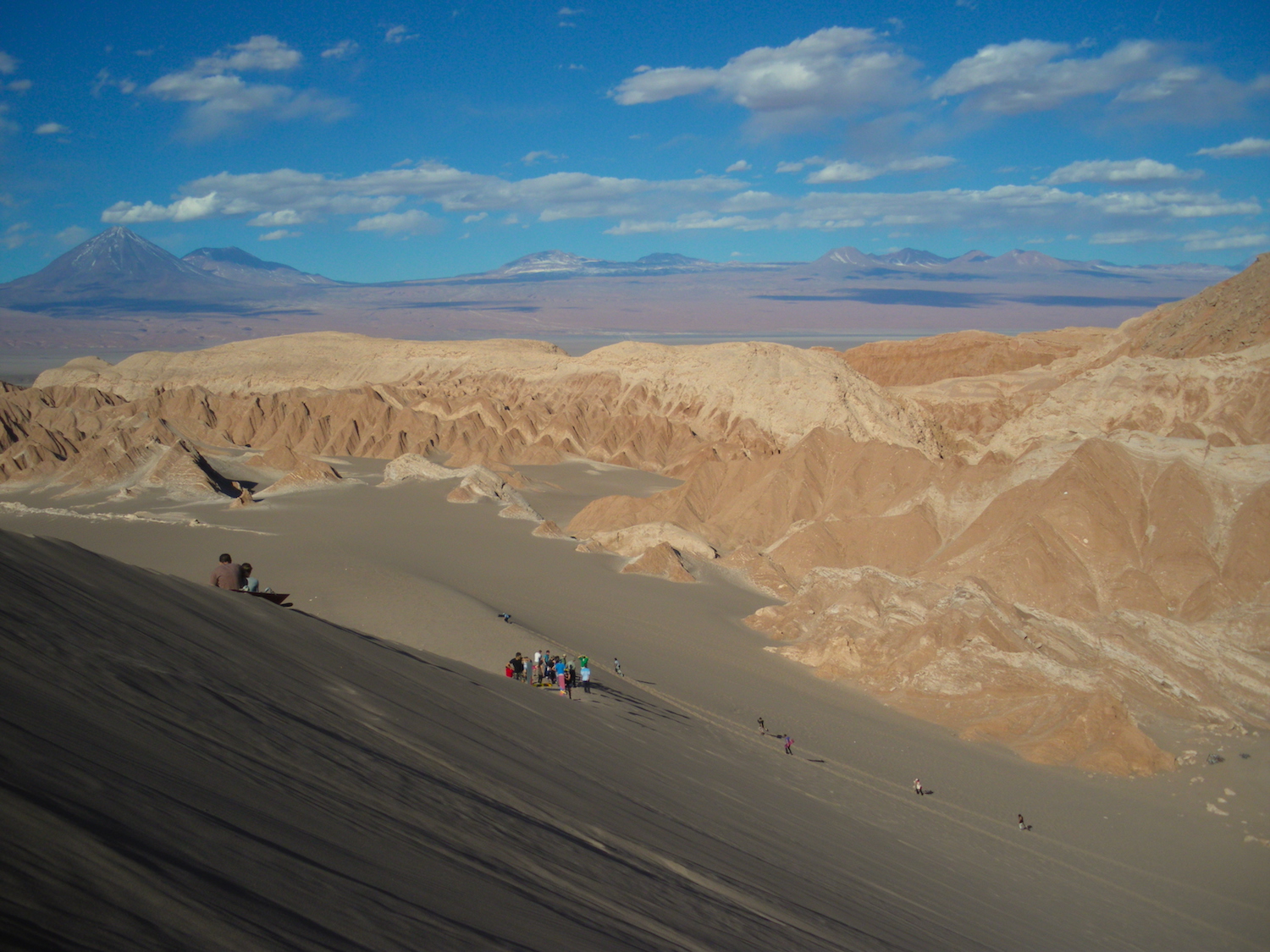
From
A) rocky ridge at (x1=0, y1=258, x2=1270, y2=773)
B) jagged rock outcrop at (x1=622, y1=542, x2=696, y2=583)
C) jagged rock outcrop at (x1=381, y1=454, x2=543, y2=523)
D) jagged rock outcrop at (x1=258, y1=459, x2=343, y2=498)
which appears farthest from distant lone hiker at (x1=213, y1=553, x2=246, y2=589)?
jagged rock outcrop at (x1=258, y1=459, x2=343, y2=498)

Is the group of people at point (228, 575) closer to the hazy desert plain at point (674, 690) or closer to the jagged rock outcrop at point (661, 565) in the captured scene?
the hazy desert plain at point (674, 690)

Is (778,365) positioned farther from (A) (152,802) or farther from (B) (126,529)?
(A) (152,802)

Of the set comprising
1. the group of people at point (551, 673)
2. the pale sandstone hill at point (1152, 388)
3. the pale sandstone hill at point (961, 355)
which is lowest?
the group of people at point (551, 673)

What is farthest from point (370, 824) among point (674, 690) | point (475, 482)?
point (475, 482)

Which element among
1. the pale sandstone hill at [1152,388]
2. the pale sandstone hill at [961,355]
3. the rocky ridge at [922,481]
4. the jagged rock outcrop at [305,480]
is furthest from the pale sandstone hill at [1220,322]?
the jagged rock outcrop at [305,480]

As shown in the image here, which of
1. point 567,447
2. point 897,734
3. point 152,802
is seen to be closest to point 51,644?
point 152,802

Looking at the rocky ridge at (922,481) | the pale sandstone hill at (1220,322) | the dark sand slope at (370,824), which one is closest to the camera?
the dark sand slope at (370,824)

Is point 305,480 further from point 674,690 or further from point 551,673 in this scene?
point 551,673
